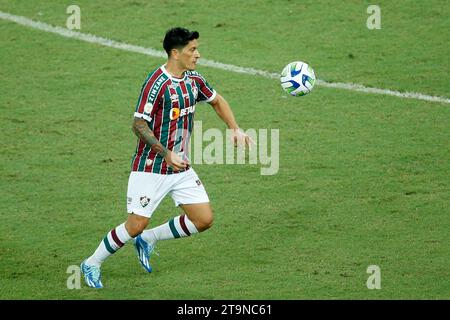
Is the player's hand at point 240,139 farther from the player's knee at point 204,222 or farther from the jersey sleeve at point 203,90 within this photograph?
the player's knee at point 204,222

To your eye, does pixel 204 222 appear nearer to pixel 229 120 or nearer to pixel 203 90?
pixel 229 120

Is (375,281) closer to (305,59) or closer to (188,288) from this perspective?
(188,288)

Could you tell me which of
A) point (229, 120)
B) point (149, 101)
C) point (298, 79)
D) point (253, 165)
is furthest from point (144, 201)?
point (253, 165)

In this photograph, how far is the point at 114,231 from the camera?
30.6 feet

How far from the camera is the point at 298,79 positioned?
34.8 feet

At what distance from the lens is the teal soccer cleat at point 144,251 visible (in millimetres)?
9656

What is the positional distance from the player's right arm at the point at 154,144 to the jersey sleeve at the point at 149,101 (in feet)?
0.18

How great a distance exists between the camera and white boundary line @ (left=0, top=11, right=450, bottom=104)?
14.0 m

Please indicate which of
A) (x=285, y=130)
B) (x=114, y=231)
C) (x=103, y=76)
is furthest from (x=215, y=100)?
(x=103, y=76)

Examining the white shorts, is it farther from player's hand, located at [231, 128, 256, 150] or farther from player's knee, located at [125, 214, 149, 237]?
player's hand, located at [231, 128, 256, 150]

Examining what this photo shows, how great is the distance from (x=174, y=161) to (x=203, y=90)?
0.99 metres

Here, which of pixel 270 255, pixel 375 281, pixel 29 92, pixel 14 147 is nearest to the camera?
pixel 375 281

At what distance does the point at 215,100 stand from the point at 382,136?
387cm

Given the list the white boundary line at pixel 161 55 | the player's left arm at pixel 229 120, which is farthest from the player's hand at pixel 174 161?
the white boundary line at pixel 161 55
